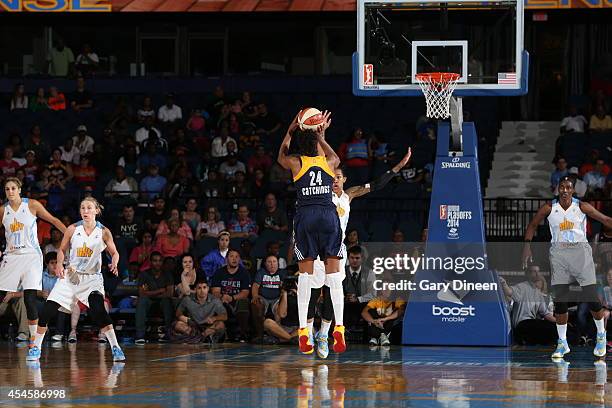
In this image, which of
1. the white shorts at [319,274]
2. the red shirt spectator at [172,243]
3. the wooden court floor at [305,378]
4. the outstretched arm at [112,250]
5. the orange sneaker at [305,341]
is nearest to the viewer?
the wooden court floor at [305,378]

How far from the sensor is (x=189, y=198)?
65.0 ft

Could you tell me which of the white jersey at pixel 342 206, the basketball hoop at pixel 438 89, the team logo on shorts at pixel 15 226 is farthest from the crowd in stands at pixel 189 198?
the team logo on shorts at pixel 15 226

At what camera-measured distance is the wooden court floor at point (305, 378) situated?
30.7 feet

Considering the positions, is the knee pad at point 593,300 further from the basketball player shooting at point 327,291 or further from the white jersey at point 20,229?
the white jersey at point 20,229

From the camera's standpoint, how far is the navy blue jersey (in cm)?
1139

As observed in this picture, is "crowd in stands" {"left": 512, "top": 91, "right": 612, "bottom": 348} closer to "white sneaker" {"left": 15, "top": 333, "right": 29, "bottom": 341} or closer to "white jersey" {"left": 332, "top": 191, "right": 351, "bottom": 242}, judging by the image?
"white jersey" {"left": 332, "top": 191, "right": 351, "bottom": 242}

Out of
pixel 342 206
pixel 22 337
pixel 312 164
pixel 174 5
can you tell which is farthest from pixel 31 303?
pixel 174 5

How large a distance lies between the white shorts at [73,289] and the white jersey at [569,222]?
211 inches

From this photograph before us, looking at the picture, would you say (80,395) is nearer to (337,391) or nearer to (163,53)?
(337,391)

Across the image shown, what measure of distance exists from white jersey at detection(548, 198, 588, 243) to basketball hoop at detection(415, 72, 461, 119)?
221cm

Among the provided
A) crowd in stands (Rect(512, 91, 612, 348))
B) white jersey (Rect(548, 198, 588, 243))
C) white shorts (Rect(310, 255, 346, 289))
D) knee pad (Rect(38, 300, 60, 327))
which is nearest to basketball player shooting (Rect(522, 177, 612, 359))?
white jersey (Rect(548, 198, 588, 243))

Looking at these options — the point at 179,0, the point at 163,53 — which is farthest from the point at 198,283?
the point at 163,53

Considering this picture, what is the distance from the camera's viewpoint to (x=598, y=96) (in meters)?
22.2

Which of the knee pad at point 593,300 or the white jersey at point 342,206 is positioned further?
the knee pad at point 593,300
